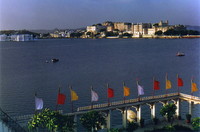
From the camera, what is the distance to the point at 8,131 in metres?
16.0

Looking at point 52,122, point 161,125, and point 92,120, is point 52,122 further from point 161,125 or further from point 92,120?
point 161,125

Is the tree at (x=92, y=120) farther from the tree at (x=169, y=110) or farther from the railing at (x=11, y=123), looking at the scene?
the tree at (x=169, y=110)

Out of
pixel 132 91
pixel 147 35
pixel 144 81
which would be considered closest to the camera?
pixel 132 91

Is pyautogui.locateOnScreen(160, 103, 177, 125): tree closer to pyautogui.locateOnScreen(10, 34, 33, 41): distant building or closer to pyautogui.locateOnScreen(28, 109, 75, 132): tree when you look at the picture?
pyautogui.locateOnScreen(28, 109, 75, 132): tree

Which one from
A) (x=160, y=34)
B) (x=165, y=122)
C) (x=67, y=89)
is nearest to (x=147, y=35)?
(x=160, y=34)

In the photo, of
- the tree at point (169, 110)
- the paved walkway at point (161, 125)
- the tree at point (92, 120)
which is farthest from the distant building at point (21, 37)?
the tree at point (92, 120)

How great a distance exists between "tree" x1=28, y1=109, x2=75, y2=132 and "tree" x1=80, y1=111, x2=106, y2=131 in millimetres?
866

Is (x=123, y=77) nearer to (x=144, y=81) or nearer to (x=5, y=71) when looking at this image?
(x=144, y=81)

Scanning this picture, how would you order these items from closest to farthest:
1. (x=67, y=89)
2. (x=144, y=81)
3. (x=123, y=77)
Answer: (x=67, y=89), (x=144, y=81), (x=123, y=77)

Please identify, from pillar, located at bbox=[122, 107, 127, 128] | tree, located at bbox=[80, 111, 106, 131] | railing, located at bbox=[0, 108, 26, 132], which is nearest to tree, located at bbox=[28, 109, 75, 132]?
railing, located at bbox=[0, 108, 26, 132]

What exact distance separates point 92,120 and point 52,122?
2346mm

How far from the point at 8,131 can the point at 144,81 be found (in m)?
26.8

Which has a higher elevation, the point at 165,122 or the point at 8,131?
the point at 8,131

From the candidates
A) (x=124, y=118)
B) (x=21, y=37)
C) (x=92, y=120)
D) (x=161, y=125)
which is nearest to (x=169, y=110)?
(x=161, y=125)
